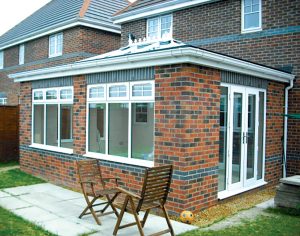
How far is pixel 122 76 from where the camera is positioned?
7195 mm

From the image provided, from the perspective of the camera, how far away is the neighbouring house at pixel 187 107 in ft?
20.2

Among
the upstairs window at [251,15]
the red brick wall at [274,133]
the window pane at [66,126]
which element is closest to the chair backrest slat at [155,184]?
the red brick wall at [274,133]

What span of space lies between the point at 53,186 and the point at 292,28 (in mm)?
7498

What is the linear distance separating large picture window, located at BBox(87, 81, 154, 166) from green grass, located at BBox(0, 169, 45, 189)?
216 centimetres

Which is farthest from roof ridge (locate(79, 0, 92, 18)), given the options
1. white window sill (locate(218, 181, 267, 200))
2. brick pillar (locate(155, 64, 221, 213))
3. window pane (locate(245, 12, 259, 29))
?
white window sill (locate(218, 181, 267, 200))

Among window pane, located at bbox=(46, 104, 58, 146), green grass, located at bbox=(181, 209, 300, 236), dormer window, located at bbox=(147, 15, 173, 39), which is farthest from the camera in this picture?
dormer window, located at bbox=(147, 15, 173, 39)

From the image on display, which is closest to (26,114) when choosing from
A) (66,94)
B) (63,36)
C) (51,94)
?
(51,94)

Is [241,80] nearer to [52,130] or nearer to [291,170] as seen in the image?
[291,170]

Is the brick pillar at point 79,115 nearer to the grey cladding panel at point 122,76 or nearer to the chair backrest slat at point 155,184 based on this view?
the grey cladding panel at point 122,76

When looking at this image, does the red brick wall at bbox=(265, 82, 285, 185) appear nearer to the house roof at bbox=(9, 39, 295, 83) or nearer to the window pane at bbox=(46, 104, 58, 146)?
the house roof at bbox=(9, 39, 295, 83)

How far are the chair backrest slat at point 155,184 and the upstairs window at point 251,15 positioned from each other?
6677 millimetres

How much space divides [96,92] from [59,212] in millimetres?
2852

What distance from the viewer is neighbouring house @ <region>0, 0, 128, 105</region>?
15.7 m

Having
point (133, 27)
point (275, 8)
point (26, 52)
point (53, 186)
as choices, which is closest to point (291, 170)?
point (275, 8)
